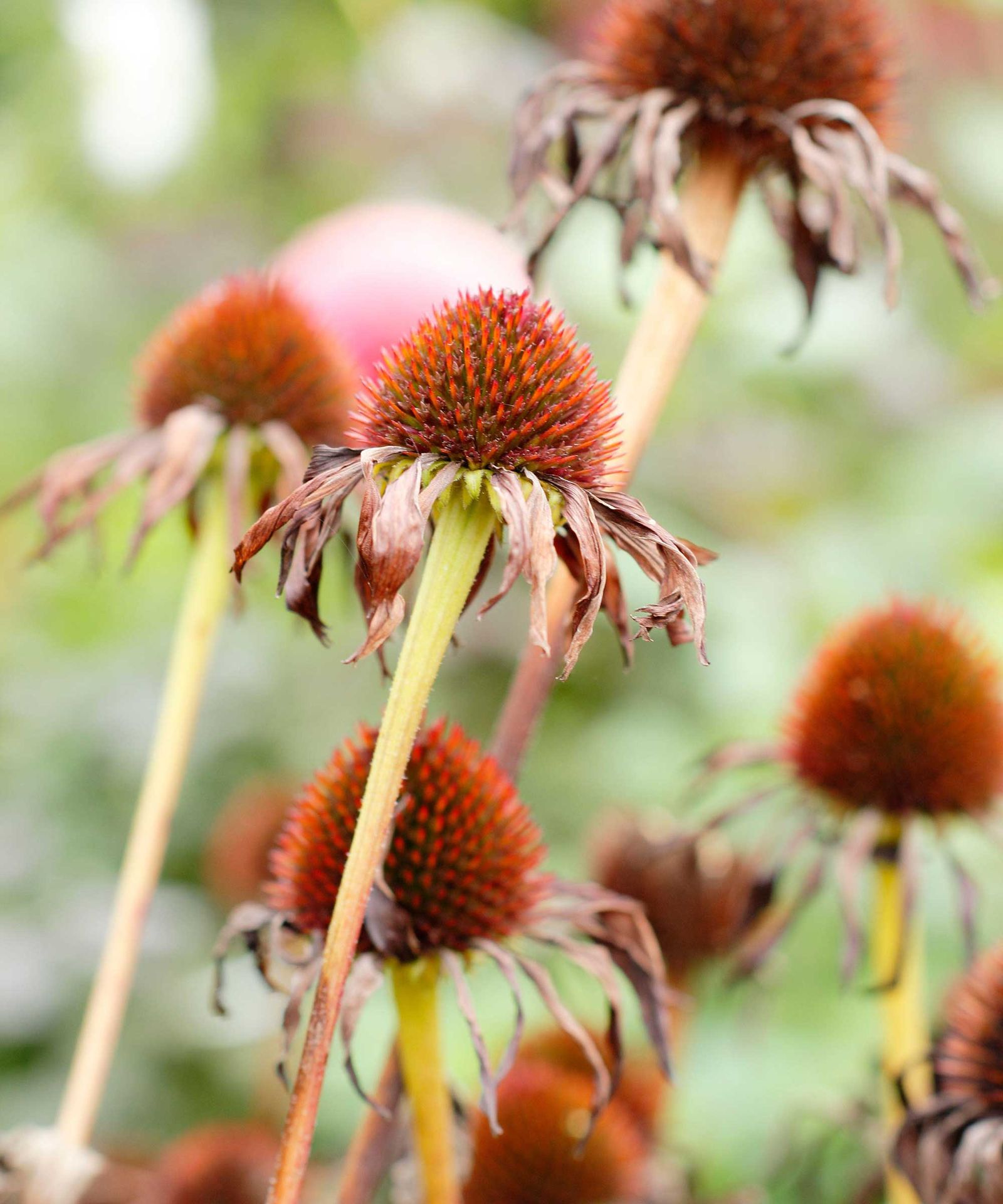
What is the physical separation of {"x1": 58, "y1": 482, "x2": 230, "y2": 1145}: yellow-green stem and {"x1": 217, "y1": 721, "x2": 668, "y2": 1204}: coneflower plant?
0.29 ft

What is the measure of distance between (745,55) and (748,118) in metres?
0.03

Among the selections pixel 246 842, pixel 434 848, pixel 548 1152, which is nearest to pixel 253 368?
pixel 434 848

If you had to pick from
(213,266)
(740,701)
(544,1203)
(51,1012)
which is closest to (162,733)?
(544,1203)

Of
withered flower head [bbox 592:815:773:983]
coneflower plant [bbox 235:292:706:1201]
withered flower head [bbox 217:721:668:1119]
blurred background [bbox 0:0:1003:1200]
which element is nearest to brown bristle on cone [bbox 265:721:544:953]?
withered flower head [bbox 217:721:668:1119]

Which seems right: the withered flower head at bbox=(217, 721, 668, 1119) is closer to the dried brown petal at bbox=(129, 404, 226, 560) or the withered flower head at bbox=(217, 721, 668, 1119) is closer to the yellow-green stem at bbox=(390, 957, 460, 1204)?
the yellow-green stem at bbox=(390, 957, 460, 1204)

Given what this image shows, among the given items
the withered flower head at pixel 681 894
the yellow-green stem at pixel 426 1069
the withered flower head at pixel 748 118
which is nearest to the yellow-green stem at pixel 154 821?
the yellow-green stem at pixel 426 1069

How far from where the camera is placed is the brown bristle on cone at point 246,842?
1413 millimetres

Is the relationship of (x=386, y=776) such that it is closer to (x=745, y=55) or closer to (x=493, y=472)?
(x=493, y=472)

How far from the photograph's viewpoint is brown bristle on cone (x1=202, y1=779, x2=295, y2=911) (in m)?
1.41

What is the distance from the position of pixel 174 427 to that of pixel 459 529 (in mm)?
339

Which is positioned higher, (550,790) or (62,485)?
(62,485)

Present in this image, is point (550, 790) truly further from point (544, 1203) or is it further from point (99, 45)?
point (99, 45)

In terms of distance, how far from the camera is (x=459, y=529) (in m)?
0.48

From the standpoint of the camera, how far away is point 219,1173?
→ 0.88 m
